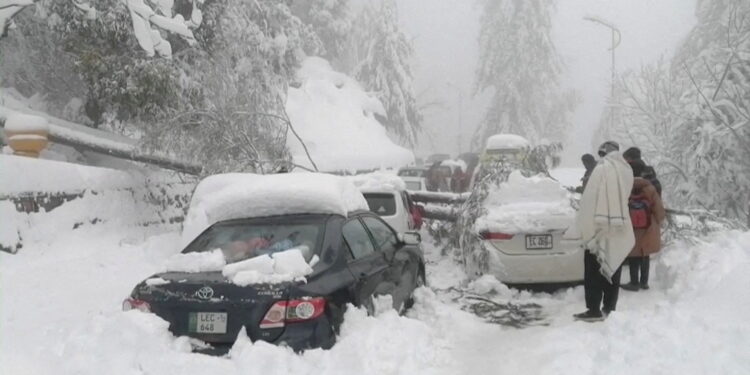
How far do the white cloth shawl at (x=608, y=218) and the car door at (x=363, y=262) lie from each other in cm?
209

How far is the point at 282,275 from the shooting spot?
169 inches

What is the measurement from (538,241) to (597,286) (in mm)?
1268

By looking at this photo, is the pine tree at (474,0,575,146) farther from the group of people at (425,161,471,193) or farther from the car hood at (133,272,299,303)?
the car hood at (133,272,299,303)

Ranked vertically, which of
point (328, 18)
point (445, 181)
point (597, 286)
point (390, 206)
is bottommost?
point (445, 181)

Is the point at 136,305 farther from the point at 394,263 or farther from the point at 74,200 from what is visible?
the point at 74,200

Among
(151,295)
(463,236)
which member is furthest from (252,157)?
(151,295)

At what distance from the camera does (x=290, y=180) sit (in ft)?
18.3

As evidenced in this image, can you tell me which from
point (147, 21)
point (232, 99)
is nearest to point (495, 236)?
point (147, 21)

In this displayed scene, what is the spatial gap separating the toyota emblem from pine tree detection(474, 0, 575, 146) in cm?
3619

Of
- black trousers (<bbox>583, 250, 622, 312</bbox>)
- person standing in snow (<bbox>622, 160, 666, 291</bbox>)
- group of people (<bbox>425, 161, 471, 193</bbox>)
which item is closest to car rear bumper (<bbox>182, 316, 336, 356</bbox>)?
black trousers (<bbox>583, 250, 622, 312</bbox>)

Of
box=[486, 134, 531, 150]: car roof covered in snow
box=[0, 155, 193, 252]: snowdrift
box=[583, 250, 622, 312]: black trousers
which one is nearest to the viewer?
box=[583, 250, 622, 312]: black trousers

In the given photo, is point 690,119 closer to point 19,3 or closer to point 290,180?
point 290,180

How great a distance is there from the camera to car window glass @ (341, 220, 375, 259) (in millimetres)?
5227

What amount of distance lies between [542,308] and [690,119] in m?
9.48
